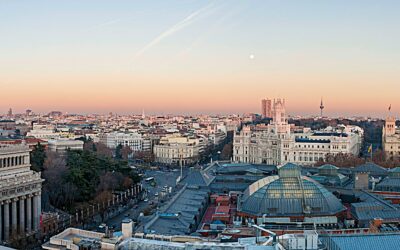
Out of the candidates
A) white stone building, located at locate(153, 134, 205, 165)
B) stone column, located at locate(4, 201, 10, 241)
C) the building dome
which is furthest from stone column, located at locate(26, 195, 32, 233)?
white stone building, located at locate(153, 134, 205, 165)

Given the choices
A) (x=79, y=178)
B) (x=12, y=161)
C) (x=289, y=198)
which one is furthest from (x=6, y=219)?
(x=289, y=198)

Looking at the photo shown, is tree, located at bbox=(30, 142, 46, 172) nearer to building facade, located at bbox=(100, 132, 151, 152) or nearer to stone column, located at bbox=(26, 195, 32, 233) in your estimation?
stone column, located at bbox=(26, 195, 32, 233)

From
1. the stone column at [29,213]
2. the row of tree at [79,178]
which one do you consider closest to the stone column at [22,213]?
the stone column at [29,213]

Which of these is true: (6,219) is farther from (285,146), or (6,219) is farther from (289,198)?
(285,146)

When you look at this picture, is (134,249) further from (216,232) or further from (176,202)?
(176,202)

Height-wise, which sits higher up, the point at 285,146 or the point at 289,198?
the point at 289,198

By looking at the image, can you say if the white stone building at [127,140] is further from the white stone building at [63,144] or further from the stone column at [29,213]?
the stone column at [29,213]
